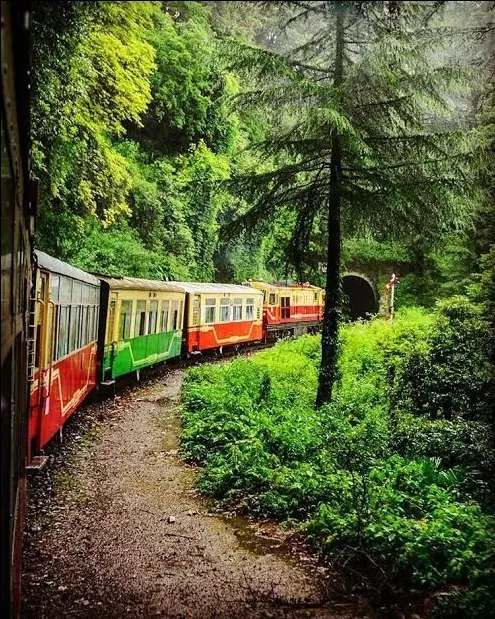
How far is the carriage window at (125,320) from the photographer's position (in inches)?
504

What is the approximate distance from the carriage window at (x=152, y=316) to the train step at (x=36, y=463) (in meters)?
8.24

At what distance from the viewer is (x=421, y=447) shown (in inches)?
329

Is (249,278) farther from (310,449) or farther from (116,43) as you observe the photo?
(310,449)

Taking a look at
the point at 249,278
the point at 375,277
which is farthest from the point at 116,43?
the point at 375,277

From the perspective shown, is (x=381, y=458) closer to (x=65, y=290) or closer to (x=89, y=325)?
(x=65, y=290)

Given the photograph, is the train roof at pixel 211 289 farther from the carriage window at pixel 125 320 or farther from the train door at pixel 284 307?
the carriage window at pixel 125 320

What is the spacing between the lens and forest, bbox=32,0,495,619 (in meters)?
5.65

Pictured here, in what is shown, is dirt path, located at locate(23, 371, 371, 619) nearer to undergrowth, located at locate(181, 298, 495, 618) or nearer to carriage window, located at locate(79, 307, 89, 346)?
undergrowth, located at locate(181, 298, 495, 618)

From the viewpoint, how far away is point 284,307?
2867 cm

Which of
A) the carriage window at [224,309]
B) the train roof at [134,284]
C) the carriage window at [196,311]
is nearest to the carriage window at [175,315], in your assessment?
the train roof at [134,284]

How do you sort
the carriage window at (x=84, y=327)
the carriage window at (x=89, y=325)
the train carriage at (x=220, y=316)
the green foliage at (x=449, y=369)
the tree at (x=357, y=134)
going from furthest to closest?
1. the train carriage at (x=220, y=316)
2. the carriage window at (x=89, y=325)
3. the green foliage at (x=449, y=369)
4. the carriage window at (x=84, y=327)
5. the tree at (x=357, y=134)

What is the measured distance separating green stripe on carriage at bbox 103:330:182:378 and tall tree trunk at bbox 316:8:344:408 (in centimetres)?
455

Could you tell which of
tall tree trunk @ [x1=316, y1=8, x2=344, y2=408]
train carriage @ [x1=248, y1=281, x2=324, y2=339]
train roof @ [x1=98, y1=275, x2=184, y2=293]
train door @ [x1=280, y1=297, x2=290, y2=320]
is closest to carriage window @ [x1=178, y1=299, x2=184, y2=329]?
train roof @ [x1=98, y1=275, x2=184, y2=293]

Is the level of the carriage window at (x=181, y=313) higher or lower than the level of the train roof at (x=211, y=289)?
lower
